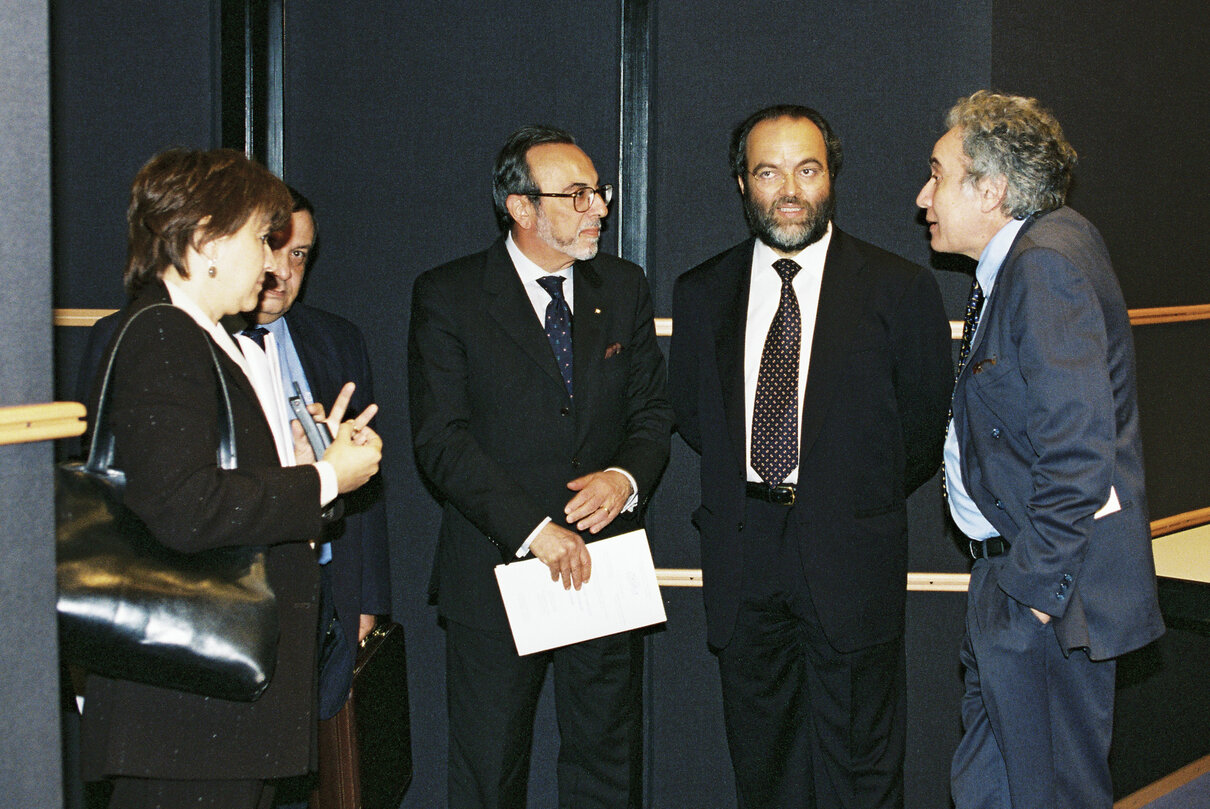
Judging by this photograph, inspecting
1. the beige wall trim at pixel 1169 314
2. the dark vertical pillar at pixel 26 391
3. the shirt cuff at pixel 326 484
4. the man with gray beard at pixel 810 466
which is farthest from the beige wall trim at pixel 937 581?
the dark vertical pillar at pixel 26 391

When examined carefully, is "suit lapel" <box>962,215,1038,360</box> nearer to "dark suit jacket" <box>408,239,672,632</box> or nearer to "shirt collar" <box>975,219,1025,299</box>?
"shirt collar" <box>975,219,1025,299</box>

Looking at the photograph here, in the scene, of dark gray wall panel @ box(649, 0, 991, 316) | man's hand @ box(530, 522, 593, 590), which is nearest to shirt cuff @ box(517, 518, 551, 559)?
man's hand @ box(530, 522, 593, 590)

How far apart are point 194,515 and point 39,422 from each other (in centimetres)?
28

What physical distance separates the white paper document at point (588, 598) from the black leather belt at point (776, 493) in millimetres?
363

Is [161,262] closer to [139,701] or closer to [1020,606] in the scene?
[139,701]

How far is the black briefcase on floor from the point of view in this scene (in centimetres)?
281

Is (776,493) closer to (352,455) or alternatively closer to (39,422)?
(352,455)

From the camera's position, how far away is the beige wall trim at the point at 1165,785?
3.59 metres

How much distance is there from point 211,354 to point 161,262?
0.21m

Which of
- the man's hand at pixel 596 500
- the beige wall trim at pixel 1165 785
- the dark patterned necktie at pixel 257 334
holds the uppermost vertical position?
the dark patterned necktie at pixel 257 334

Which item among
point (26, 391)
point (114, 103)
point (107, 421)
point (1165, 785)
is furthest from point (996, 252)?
point (114, 103)

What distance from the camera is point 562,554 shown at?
8.75 ft

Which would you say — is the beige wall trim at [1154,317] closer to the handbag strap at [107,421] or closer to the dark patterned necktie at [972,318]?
the dark patterned necktie at [972,318]

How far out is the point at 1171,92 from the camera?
3.51 meters
